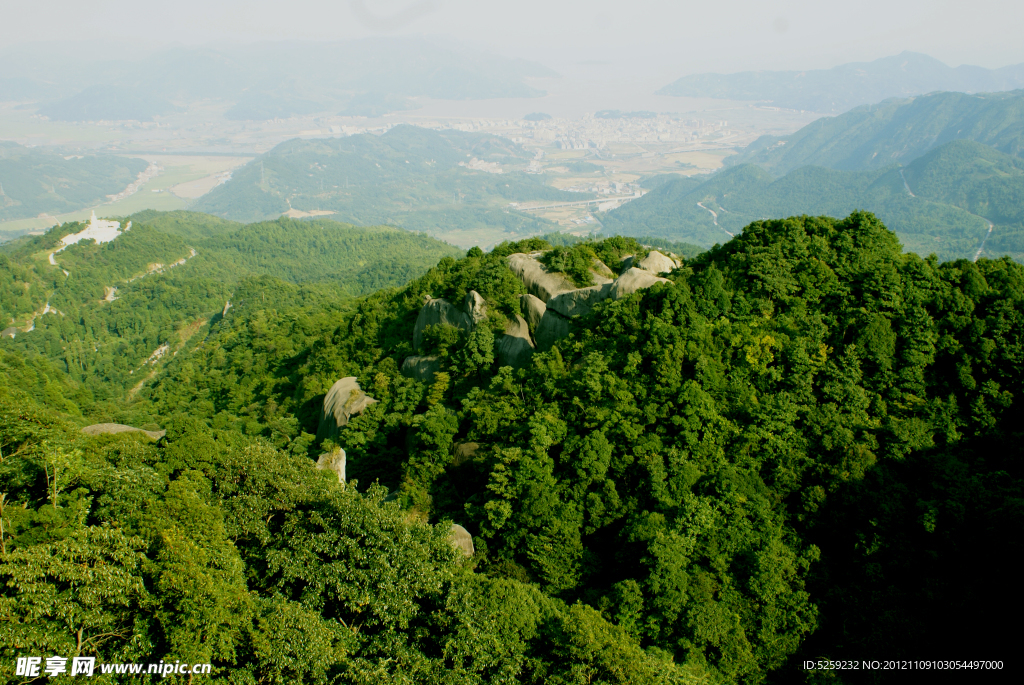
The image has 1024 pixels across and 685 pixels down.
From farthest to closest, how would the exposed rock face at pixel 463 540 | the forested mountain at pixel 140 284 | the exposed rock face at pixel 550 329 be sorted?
the forested mountain at pixel 140 284
the exposed rock face at pixel 550 329
the exposed rock face at pixel 463 540

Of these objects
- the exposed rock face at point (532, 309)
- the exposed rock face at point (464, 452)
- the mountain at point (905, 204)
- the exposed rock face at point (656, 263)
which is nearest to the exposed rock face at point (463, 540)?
the exposed rock face at point (464, 452)

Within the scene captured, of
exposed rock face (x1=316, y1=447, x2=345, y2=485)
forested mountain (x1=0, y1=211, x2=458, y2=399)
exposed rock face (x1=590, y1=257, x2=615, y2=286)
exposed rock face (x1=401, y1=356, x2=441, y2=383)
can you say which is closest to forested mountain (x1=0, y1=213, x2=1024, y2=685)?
exposed rock face (x1=401, y1=356, x2=441, y2=383)

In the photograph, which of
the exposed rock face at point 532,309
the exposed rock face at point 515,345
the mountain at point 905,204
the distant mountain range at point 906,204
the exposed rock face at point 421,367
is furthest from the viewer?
the mountain at point 905,204

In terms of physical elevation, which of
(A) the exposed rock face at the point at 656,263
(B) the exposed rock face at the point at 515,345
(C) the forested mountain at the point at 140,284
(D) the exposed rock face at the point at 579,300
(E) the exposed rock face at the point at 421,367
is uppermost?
(A) the exposed rock face at the point at 656,263

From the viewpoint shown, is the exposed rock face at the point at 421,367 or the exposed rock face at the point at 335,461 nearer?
the exposed rock face at the point at 335,461

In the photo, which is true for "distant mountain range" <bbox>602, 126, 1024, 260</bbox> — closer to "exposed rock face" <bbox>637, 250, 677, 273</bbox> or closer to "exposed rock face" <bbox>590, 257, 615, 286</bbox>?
"exposed rock face" <bbox>637, 250, 677, 273</bbox>

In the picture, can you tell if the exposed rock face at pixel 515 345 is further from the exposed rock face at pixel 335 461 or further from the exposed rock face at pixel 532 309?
the exposed rock face at pixel 335 461

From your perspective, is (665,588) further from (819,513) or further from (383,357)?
(383,357)
